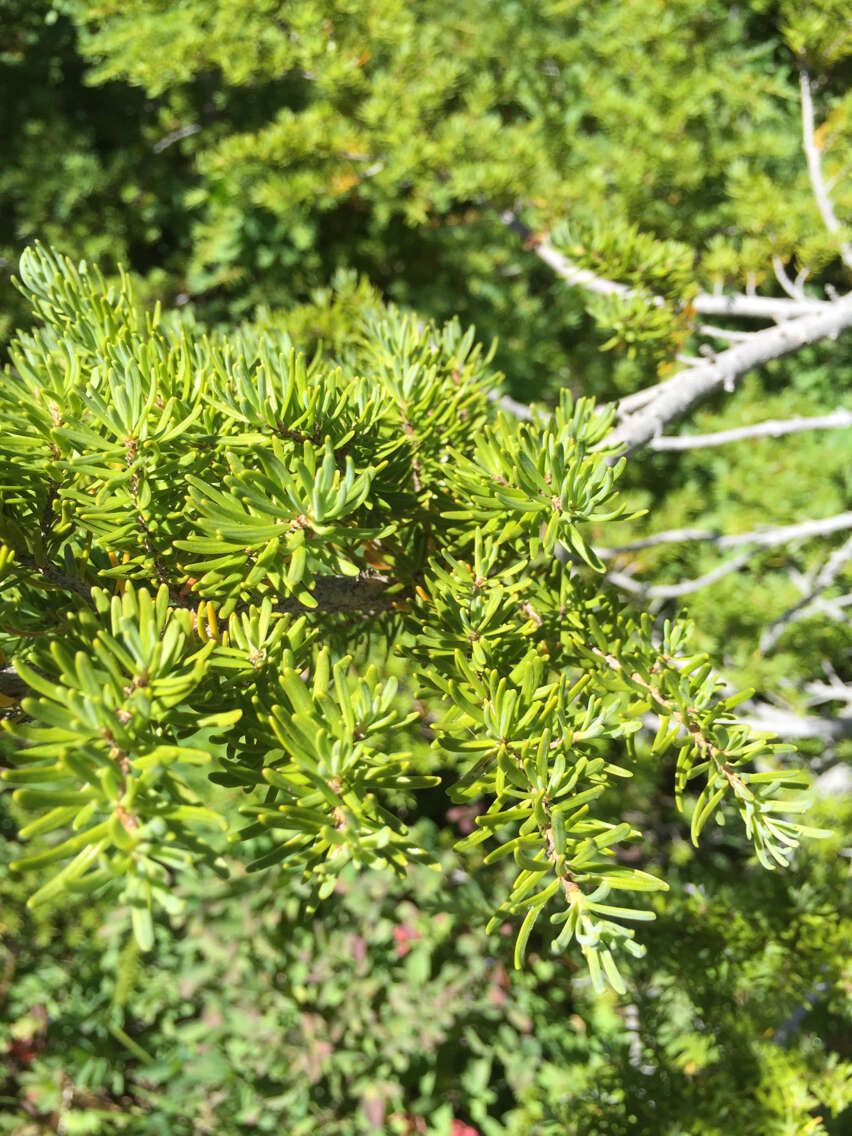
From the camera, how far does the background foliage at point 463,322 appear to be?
1.19 m

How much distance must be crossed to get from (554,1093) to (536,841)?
157 cm

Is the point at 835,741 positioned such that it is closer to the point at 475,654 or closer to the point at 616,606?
the point at 616,606

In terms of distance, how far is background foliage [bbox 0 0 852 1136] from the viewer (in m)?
1.19

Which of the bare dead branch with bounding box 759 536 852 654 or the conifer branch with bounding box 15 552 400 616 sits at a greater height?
the conifer branch with bounding box 15 552 400 616

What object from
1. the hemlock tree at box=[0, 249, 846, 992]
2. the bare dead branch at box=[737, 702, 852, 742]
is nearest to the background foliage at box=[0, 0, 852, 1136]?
the bare dead branch at box=[737, 702, 852, 742]

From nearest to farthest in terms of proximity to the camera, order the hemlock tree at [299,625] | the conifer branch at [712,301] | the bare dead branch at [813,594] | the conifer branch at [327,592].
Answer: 1. the hemlock tree at [299,625]
2. the conifer branch at [327,592]
3. the conifer branch at [712,301]
4. the bare dead branch at [813,594]

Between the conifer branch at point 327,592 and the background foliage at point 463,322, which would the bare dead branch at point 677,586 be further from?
the conifer branch at point 327,592

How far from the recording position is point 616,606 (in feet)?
2.33

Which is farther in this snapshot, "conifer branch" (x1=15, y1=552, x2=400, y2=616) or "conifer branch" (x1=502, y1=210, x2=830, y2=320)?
"conifer branch" (x1=502, y1=210, x2=830, y2=320)

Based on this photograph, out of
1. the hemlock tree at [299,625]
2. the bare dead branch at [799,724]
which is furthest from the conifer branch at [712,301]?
the bare dead branch at [799,724]

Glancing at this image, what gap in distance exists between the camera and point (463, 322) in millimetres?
2580

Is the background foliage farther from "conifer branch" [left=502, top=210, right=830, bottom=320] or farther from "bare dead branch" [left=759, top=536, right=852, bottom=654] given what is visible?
"bare dead branch" [left=759, top=536, right=852, bottom=654]

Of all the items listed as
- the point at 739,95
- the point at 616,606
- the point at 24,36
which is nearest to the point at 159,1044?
the point at 616,606

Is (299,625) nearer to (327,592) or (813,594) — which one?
(327,592)
